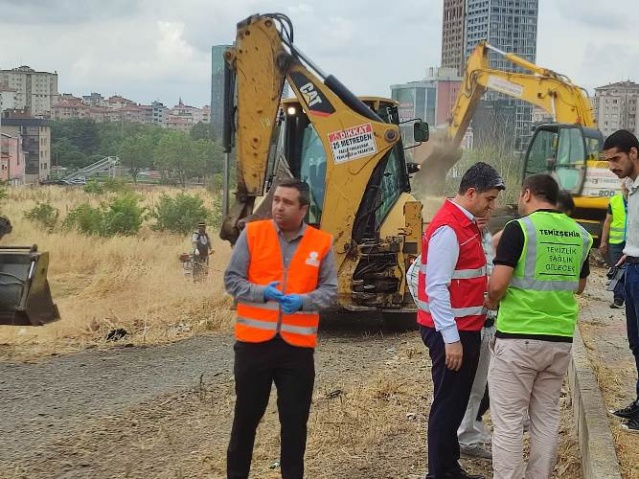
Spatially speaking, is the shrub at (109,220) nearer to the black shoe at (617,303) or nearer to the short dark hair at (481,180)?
the black shoe at (617,303)

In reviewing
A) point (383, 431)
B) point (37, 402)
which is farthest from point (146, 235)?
point (383, 431)

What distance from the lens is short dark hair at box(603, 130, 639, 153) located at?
5176mm

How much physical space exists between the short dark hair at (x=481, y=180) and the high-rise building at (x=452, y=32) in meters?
74.2

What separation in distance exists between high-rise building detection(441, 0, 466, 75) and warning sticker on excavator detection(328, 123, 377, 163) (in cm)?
6895

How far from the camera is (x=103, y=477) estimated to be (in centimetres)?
525

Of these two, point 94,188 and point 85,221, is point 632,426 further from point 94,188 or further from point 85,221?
point 94,188

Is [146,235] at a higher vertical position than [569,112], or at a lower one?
lower

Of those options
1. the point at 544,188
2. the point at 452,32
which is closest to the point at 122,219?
the point at 544,188

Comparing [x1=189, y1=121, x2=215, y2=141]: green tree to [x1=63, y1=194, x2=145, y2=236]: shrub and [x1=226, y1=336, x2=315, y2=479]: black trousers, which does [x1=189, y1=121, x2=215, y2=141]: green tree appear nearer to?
[x1=63, y1=194, x2=145, y2=236]: shrub

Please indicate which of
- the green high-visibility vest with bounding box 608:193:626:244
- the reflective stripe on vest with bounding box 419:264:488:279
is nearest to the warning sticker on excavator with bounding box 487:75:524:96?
the green high-visibility vest with bounding box 608:193:626:244

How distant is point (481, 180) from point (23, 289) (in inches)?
223

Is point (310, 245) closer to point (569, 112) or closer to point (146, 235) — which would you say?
point (569, 112)

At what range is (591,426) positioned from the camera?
4977mm

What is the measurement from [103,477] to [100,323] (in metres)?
5.67
